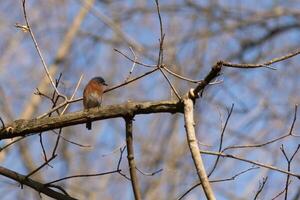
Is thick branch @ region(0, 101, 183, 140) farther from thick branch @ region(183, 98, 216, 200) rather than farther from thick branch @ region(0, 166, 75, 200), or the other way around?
thick branch @ region(0, 166, 75, 200)

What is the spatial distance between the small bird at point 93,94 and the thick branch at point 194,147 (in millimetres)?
1171

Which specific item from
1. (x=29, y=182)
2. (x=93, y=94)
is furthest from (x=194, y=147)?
(x=93, y=94)

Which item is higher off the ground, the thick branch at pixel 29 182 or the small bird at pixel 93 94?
the small bird at pixel 93 94

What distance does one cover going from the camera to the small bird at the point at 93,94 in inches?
161

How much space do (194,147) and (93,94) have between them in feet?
5.87

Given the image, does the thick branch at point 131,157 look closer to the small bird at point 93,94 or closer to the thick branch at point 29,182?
the thick branch at point 29,182

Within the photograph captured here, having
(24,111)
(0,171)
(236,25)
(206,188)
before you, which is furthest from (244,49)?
(206,188)

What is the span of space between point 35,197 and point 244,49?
12.4 feet

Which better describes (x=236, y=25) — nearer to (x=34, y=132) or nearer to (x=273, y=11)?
(x=273, y=11)

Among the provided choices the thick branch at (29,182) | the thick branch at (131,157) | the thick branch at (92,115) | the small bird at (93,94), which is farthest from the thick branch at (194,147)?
the small bird at (93,94)

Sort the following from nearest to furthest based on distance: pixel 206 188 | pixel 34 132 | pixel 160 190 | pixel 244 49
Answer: pixel 206 188 < pixel 34 132 < pixel 160 190 < pixel 244 49

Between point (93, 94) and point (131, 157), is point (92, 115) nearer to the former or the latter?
point (131, 157)

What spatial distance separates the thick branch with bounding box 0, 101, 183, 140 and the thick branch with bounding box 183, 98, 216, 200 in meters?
0.09

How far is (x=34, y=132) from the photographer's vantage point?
3191 millimetres
